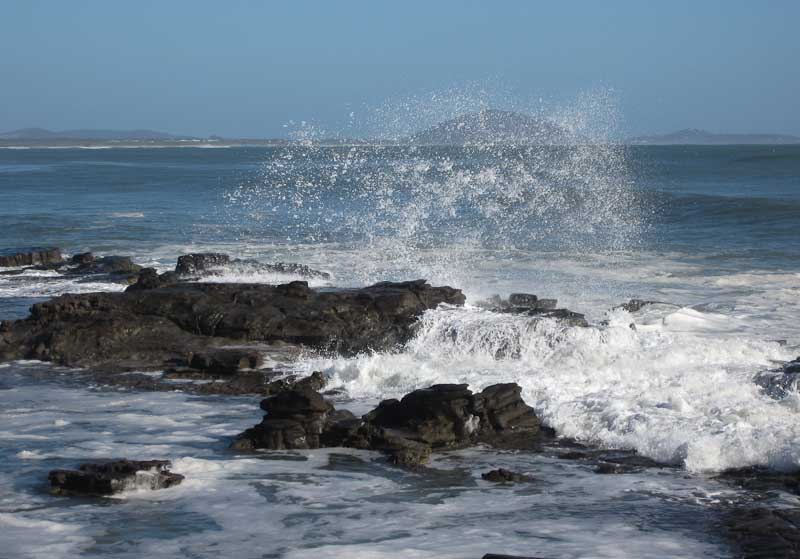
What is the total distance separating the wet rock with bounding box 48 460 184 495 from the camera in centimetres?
964

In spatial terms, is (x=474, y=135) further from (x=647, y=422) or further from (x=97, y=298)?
(x=647, y=422)

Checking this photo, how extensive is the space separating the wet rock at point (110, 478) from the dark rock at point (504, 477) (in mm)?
2824

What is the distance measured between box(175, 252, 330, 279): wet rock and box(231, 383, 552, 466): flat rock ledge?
36.5ft

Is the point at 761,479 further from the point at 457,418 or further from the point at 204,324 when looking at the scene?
the point at 204,324

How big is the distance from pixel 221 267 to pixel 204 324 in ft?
20.8

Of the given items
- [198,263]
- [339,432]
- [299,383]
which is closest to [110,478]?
[339,432]

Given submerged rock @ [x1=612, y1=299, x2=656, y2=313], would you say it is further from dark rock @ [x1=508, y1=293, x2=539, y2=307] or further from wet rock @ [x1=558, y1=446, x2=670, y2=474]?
wet rock @ [x1=558, y1=446, x2=670, y2=474]

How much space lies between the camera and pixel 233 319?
16.8 metres

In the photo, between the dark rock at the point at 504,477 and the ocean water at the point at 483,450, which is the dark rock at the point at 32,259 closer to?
the ocean water at the point at 483,450

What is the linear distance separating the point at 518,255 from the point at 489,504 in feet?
65.8

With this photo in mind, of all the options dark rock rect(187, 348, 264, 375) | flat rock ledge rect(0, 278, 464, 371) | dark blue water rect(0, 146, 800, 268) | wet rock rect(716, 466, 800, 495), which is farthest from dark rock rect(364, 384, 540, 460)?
dark blue water rect(0, 146, 800, 268)

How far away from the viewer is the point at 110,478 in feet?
31.6

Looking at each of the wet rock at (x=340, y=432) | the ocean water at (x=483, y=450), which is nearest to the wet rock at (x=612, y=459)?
the ocean water at (x=483, y=450)

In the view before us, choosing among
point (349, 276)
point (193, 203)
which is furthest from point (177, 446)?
point (193, 203)
